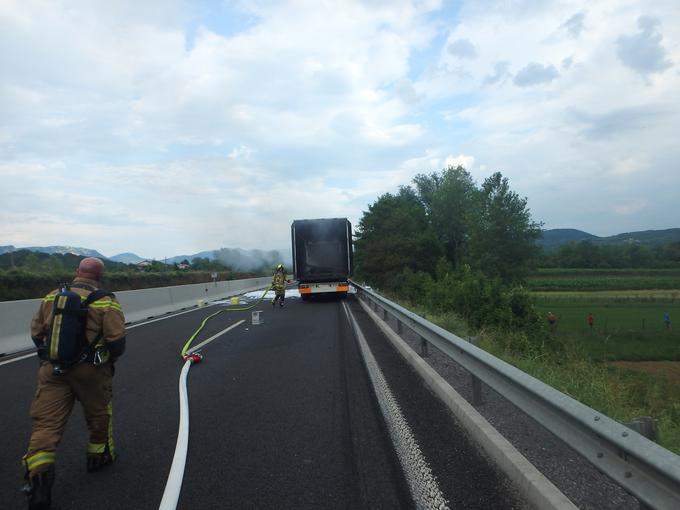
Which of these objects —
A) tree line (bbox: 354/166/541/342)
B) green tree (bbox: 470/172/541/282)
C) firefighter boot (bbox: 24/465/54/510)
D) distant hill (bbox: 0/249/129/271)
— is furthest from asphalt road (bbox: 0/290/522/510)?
green tree (bbox: 470/172/541/282)

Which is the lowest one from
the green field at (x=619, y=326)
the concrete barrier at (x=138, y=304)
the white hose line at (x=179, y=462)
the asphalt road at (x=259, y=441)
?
the green field at (x=619, y=326)

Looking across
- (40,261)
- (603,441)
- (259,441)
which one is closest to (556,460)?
(603,441)

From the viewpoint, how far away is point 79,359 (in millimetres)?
3947

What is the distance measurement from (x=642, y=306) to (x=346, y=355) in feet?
243

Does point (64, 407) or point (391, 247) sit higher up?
point (391, 247)

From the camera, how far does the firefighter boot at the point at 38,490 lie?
11.1 ft

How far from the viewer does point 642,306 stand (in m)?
71.0

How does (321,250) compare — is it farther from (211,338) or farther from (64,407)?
(64,407)

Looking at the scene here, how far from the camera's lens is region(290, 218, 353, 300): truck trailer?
2344 cm

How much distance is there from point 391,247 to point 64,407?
5885 centimetres

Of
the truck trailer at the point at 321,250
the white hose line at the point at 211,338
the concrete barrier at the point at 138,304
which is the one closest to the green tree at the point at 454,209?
the concrete barrier at the point at 138,304

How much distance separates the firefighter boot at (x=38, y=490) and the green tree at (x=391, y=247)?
54.5m

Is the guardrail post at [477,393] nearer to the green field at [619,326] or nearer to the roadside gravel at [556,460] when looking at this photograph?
the roadside gravel at [556,460]

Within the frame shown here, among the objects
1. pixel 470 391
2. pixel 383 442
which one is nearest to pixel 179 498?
pixel 383 442
